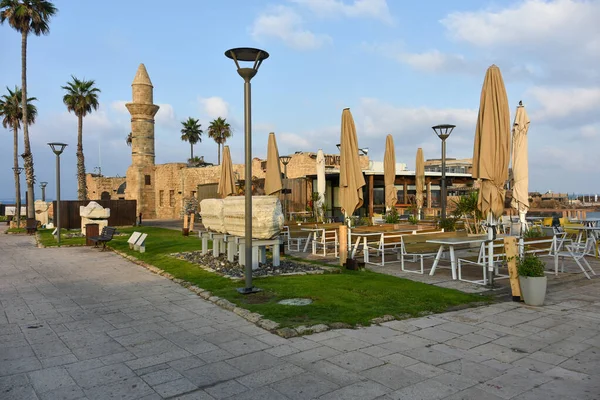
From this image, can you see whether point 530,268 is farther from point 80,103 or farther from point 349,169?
point 80,103

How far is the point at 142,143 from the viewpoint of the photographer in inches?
1513

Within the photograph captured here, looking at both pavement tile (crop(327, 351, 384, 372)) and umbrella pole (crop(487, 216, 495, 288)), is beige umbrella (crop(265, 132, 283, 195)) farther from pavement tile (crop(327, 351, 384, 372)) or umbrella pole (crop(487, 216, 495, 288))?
pavement tile (crop(327, 351, 384, 372))

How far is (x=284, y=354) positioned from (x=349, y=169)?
5663 millimetres

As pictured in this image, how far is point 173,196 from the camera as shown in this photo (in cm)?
3781

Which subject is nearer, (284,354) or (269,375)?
(269,375)

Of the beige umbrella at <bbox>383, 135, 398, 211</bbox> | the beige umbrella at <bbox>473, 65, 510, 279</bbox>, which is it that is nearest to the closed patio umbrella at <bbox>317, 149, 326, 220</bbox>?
the beige umbrella at <bbox>383, 135, 398, 211</bbox>

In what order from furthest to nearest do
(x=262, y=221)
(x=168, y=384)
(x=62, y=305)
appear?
(x=262, y=221)
(x=62, y=305)
(x=168, y=384)

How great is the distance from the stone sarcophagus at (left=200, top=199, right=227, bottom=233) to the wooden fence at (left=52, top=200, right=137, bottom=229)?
47.8 feet

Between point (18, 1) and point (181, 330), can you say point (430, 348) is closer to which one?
point (181, 330)

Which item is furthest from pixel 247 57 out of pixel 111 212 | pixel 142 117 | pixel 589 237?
pixel 142 117

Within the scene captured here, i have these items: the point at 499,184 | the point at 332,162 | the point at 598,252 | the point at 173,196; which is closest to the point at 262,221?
the point at 499,184

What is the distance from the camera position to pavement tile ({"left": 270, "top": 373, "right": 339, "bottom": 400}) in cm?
322

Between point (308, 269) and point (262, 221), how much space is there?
1.34m

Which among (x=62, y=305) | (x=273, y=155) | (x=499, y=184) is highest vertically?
(x=273, y=155)
